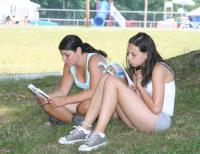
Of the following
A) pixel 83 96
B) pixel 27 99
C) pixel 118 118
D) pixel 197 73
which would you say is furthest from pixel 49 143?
pixel 197 73

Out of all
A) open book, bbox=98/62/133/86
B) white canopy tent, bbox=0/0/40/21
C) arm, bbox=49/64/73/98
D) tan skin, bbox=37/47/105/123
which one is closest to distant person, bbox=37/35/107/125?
tan skin, bbox=37/47/105/123

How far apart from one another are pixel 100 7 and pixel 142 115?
1947 inches

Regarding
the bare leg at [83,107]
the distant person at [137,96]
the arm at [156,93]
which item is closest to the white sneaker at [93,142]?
the distant person at [137,96]

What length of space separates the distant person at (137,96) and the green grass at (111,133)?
0.42 ft

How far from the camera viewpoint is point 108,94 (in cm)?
467

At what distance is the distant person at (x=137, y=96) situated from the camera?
184 inches

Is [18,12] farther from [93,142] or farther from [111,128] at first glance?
[93,142]

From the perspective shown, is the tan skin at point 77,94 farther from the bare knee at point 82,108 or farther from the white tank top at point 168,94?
the white tank top at point 168,94

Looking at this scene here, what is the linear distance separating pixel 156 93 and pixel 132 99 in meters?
0.21

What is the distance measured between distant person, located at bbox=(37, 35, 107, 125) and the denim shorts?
27.7 inches

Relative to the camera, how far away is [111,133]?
513 centimetres

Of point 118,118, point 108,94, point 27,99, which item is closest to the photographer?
point 108,94

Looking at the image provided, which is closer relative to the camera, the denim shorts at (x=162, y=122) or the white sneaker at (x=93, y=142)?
the white sneaker at (x=93, y=142)

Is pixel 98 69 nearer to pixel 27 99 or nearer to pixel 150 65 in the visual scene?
pixel 150 65
